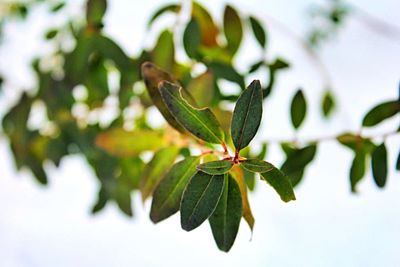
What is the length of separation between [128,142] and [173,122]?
0.24 m

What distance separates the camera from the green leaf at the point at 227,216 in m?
0.64

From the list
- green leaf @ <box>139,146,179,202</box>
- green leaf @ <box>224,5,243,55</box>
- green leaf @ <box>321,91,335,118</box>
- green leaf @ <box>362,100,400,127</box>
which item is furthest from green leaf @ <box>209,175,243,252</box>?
green leaf @ <box>321,91,335,118</box>

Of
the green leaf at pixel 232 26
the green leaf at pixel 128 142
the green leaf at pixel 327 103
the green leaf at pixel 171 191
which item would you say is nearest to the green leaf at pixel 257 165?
the green leaf at pixel 171 191

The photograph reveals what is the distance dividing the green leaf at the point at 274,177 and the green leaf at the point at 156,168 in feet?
0.97

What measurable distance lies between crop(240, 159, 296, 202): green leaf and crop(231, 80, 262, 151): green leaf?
0.08ft

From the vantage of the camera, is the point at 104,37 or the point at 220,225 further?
the point at 104,37

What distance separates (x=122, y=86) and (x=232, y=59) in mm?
244

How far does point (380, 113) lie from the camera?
0.87 meters

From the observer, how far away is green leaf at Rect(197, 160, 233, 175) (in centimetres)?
58

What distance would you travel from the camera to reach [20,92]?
140 centimetres

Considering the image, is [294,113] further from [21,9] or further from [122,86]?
[21,9]

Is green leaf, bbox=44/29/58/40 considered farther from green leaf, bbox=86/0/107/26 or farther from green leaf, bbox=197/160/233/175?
green leaf, bbox=197/160/233/175

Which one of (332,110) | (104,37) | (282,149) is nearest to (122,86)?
(104,37)

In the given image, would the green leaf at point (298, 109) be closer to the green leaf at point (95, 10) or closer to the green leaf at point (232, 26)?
the green leaf at point (232, 26)
